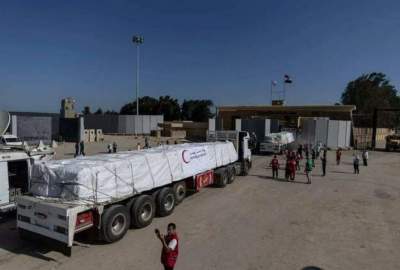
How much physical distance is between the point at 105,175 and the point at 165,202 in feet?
10.3

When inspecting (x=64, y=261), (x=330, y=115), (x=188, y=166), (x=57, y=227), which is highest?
(x=330, y=115)

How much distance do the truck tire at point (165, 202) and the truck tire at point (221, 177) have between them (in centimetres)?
470

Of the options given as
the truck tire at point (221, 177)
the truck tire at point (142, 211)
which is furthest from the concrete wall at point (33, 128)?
the truck tire at point (142, 211)

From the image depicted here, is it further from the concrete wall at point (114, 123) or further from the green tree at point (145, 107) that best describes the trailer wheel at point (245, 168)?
the green tree at point (145, 107)

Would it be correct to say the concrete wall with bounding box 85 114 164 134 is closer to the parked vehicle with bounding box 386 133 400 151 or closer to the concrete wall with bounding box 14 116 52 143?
the concrete wall with bounding box 14 116 52 143

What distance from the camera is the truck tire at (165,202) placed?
10891 mm

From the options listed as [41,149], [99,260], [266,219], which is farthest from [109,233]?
[266,219]

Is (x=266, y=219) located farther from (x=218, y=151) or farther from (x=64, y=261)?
(x=64, y=261)

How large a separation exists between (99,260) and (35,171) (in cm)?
316

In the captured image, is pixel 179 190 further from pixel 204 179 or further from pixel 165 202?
pixel 204 179

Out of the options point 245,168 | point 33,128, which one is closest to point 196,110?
point 33,128

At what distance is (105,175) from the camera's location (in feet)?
28.3

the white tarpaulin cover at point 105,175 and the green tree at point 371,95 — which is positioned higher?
the green tree at point 371,95

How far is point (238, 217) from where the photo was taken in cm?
1144
